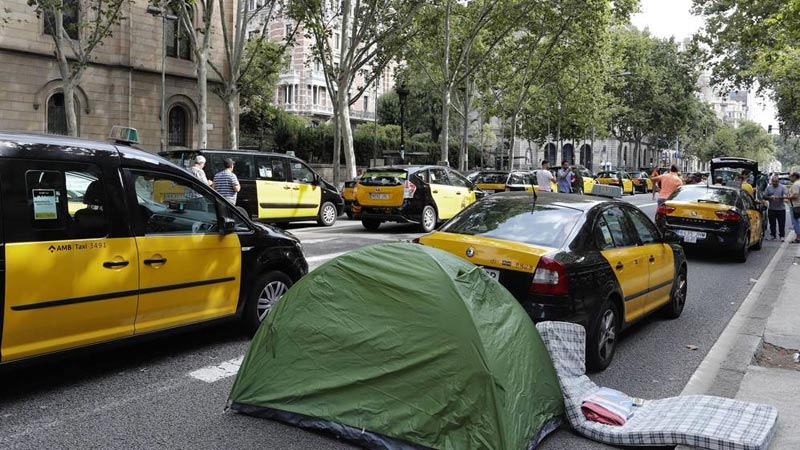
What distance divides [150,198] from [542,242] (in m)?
3.29

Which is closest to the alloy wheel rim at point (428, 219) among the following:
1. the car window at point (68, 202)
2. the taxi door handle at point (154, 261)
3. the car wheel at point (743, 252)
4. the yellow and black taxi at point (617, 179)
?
the car wheel at point (743, 252)

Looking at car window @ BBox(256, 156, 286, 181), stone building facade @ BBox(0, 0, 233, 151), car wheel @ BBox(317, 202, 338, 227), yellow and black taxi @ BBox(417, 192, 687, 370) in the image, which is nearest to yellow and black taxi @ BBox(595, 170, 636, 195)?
stone building facade @ BBox(0, 0, 233, 151)

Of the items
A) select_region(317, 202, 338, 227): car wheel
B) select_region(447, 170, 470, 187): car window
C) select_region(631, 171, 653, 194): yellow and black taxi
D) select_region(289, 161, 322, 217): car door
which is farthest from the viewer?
select_region(631, 171, 653, 194): yellow and black taxi

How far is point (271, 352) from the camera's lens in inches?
Answer: 165

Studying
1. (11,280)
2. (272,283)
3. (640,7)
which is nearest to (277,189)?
(272,283)

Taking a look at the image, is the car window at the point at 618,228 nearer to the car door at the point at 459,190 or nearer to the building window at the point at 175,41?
the car door at the point at 459,190

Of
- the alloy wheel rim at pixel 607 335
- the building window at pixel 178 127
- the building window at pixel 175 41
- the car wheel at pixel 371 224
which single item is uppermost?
the building window at pixel 175 41

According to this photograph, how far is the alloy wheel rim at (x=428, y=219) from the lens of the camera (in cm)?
1513

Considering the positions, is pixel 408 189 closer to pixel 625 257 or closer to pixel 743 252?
pixel 743 252

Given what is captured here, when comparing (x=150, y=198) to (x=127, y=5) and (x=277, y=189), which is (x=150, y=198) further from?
(x=127, y=5)

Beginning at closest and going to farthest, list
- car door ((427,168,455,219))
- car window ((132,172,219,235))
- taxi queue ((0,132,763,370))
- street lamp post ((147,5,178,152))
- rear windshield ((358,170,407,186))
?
1. taxi queue ((0,132,763,370))
2. car window ((132,172,219,235))
3. rear windshield ((358,170,407,186))
4. car door ((427,168,455,219))
5. street lamp post ((147,5,178,152))

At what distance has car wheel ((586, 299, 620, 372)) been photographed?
538 cm

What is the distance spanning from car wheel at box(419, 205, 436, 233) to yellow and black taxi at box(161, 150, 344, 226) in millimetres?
2914

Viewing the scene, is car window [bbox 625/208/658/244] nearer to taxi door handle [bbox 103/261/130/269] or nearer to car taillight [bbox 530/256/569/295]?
car taillight [bbox 530/256/569/295]
